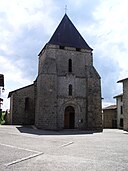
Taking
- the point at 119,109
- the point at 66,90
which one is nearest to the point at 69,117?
the point at 66,90

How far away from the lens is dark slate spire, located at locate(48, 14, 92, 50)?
33844mm

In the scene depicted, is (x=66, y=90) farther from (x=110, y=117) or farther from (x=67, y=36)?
(x=110, y=117)

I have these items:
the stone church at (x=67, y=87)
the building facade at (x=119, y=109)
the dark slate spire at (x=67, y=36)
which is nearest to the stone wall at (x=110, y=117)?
the building facade at (x=119, y=109)

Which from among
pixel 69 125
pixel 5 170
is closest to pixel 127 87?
pixel 69 125

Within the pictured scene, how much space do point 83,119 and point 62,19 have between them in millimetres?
15337

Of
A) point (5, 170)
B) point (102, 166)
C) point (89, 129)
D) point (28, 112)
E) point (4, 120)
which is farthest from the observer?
point (4, 120)

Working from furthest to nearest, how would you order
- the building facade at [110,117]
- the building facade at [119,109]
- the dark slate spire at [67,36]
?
the building facade at [110,117] → the building facade at [119,109] → the dark slate spire at [67,36]

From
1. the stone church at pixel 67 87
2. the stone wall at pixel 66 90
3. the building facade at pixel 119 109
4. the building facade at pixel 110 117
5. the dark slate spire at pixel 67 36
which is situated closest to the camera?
the stone wall at pixel 66 90

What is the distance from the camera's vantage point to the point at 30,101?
36.8m

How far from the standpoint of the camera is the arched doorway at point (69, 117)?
31641 mm

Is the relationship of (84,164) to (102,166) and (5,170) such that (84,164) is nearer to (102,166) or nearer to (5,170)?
(102,166)

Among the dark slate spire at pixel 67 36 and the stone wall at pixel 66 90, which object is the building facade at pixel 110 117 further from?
the dark slate spire at pixel 67 36

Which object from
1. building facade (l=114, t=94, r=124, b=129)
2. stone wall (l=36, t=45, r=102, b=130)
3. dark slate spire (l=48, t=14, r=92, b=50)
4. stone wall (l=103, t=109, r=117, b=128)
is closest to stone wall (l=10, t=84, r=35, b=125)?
stone wall (l=36, t=45, r=102, b=130)

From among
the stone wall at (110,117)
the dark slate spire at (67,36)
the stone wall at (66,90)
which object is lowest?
the stone wall at (110,117)
